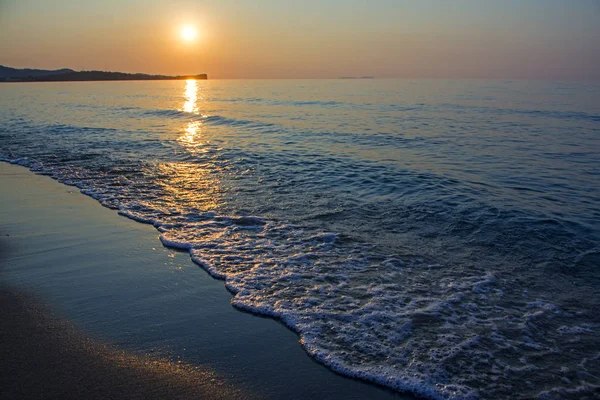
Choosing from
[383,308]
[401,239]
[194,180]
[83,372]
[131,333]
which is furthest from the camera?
[194,180]

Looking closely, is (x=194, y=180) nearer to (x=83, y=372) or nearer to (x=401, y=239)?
(x=401, y=239)

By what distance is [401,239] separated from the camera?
25.8ft

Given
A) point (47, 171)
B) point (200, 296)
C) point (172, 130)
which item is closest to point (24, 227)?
point (200, 296)

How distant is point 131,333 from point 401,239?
505 centimetres

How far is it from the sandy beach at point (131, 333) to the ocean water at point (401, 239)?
417 millimetres

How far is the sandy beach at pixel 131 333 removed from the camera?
376 cm

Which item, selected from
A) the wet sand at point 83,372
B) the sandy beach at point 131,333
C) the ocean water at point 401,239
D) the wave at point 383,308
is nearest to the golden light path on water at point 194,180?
the ocean water at point 401,239

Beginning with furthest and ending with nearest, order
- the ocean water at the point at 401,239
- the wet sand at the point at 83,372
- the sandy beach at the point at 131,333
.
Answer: the ocean water at the point at 401,239, the sandy beach at the point at 131,333, the wet sand at the point at 83,372

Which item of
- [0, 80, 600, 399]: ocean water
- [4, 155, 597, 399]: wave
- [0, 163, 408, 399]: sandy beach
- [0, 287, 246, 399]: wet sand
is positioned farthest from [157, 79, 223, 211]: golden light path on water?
[0, 287, 246, 399]: wet sand

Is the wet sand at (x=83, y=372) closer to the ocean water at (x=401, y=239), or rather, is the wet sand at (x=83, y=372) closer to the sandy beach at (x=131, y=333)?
the sandy beach at (x=131, y=333)

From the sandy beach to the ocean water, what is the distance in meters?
0.42

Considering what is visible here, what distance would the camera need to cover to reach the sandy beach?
3762 mm

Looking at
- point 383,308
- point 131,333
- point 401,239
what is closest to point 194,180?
point 401,239

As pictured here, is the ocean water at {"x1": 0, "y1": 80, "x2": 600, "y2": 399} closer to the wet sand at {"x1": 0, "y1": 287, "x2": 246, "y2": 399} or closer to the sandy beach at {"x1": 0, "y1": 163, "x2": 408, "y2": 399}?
the sandy beach at {"x1": 0, "y1": 163, "x2": 408, "y2": 399}
